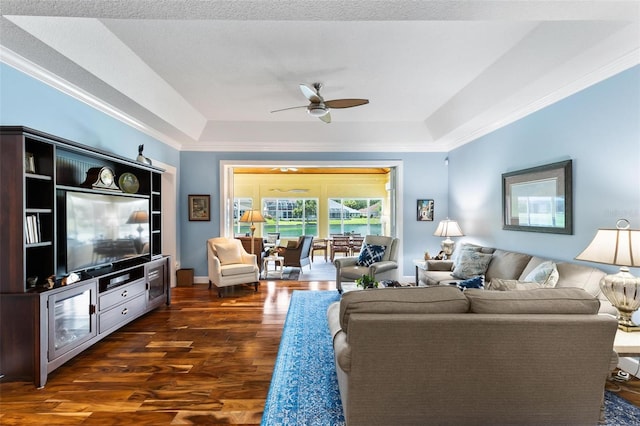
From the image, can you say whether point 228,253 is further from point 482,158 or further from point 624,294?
point 624,294

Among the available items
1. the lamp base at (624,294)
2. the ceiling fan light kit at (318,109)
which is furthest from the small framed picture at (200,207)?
the lamp base at (624,294)

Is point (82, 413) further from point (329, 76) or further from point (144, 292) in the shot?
point (329, 76)

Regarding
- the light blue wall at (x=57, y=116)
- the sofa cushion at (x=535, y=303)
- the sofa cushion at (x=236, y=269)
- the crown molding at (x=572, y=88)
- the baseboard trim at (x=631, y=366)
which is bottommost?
the baseboard trim at (x=631, y=366)

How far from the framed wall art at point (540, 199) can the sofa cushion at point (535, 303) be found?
168cm

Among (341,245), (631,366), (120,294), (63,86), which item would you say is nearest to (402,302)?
(631,366)

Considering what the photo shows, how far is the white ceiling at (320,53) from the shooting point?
72.2 inches

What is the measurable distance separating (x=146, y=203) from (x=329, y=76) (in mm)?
2881

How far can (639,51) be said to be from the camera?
7.64 feet

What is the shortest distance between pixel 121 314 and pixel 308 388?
2.27 m

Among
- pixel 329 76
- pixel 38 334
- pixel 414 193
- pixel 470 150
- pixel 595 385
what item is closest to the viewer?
pixel 595 385

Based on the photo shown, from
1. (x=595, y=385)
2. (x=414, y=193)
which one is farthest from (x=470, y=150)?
(x=595, y=385)

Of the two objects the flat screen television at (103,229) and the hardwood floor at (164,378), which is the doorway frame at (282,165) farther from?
the hardwood floor at (164,378)

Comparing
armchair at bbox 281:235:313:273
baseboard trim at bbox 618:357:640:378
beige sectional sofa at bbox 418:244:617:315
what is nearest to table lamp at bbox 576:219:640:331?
beige sectional sofa at bbox 418:244:617:315

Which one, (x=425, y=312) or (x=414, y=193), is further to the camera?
(x=414, y=193)
